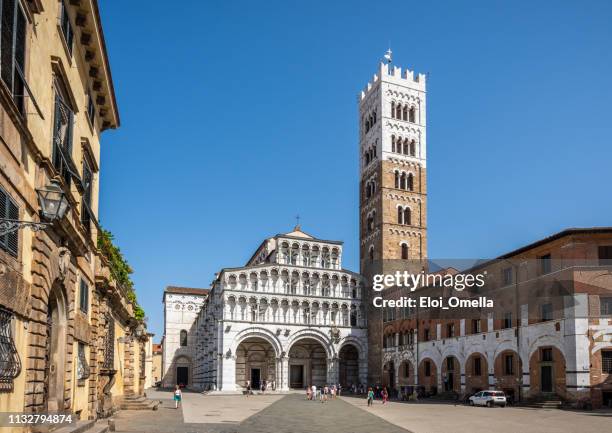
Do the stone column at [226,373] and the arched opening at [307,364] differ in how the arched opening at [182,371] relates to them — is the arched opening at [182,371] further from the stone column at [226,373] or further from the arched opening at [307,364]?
the stone column at [226,373]

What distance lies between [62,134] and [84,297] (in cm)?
572

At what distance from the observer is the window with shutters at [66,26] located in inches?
575

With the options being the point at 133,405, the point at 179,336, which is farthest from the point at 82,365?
the point at 179,336

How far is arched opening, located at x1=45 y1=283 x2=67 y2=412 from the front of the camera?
14.8 metres

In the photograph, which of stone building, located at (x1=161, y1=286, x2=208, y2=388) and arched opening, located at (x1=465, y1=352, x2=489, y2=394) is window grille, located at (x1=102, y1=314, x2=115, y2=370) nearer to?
arched opening, located at (x1=465, y1=352, x2=489, y2=394)

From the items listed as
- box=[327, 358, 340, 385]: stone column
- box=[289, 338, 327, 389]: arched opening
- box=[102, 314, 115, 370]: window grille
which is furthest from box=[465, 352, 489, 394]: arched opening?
box=[102, 314, 115, 370]: window grille

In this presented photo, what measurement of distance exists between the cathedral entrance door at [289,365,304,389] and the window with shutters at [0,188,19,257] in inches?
2437

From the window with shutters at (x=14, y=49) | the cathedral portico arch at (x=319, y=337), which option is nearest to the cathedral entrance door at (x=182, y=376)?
the cathedral portico arch at (x=319, y=337)

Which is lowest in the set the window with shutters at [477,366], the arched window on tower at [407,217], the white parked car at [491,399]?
the white parked car at [491,399]

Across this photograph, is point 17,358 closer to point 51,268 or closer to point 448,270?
point 51,268

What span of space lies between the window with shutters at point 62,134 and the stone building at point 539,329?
31.4 m

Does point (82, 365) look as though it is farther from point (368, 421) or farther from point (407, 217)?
point (407, 217)

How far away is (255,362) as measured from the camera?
69.5 m

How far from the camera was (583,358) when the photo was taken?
1457 inches
